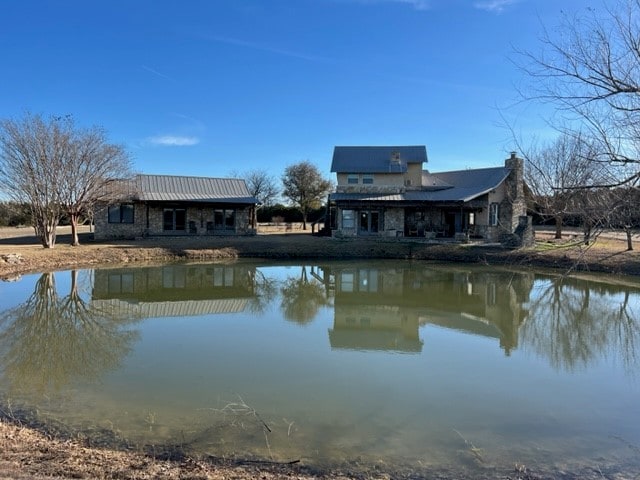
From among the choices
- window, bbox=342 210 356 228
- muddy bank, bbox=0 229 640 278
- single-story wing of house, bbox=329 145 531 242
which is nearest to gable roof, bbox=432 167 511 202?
single-story wing of house, bbox=329 145 531 242

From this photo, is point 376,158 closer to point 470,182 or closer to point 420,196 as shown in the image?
point 420,196

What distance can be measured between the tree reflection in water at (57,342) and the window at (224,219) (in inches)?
651

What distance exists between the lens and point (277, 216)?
45344mm

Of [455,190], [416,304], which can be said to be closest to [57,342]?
[416,304]

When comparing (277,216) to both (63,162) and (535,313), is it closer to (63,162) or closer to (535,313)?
(63,162)

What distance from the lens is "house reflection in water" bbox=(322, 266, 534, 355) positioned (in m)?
10.1

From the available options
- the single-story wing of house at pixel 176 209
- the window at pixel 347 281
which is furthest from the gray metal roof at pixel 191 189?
the window at pixel 347 281

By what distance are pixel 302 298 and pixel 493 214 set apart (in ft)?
59.2

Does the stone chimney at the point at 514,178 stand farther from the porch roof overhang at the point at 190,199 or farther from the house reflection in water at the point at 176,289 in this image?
the house reflection in water at the point at 176,289

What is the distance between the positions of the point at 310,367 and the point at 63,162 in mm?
19100

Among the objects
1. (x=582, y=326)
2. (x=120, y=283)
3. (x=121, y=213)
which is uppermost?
(x=121, y=213)

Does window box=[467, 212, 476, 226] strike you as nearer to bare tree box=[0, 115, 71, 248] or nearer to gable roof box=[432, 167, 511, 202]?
gable roof box=[432, 167, 511, 202]

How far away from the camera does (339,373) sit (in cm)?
741

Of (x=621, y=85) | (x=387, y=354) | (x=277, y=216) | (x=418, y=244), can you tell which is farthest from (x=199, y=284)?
(x=277, y=216)
